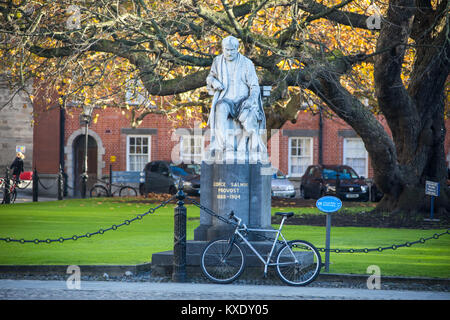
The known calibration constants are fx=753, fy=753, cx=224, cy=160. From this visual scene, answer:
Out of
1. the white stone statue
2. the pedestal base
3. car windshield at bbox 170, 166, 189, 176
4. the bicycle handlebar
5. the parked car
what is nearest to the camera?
the bicycle handlebar

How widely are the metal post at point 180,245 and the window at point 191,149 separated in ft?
95.3

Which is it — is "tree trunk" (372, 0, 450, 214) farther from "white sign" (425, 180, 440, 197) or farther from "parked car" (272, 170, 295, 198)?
"parked car" (272, 170, 295, 198)

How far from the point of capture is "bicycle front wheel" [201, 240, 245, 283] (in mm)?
10607

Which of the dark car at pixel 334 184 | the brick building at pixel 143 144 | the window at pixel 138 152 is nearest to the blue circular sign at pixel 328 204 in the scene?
the dark car at pixel 334 184

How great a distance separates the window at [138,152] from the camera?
132 feet

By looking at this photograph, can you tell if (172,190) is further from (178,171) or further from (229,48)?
(229,48)

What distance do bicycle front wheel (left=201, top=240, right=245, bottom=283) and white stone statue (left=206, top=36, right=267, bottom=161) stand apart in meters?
1.64

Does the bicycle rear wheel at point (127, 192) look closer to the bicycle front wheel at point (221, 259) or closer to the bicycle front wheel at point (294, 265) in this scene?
the bicycle front wheel at point (221, 259)

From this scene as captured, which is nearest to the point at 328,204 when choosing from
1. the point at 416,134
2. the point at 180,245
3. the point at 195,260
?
the point at 195,260

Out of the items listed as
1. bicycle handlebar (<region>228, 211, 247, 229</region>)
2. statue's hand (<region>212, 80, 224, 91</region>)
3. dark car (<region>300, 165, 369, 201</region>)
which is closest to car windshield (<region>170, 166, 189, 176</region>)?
dark car (<region>300, 165, 369, 201</region>)

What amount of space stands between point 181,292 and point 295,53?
33.7 ft
